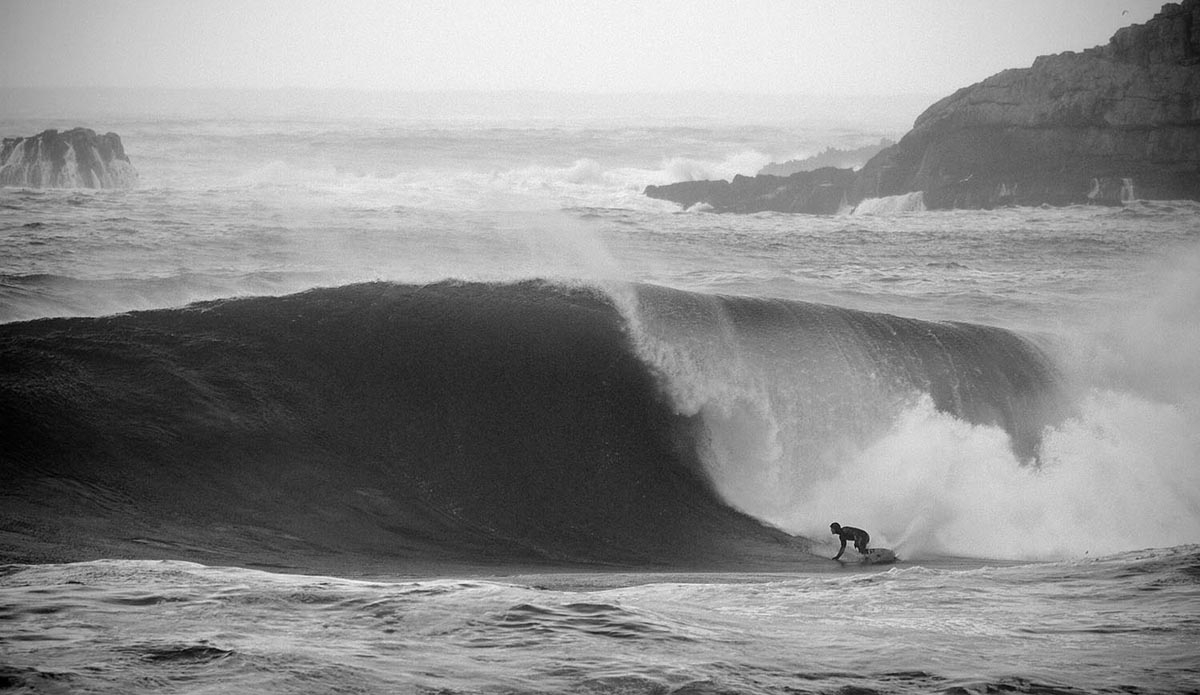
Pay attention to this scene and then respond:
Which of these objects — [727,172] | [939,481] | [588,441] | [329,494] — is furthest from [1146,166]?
[329,494]

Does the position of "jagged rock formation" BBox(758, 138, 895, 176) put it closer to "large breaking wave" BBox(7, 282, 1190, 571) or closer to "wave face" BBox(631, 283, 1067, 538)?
"wave face" BBox(631, 283, 1067, 538)

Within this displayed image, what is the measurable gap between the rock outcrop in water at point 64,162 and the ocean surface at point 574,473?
14.0 metres

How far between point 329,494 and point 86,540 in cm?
247

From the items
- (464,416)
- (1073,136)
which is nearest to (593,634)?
(464,416)

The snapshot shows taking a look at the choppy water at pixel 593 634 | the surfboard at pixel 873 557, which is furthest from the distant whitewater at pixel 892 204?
the choppy water at pixel 593 634

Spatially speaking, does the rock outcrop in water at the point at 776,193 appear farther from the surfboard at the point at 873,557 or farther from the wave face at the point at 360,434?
the surfboard at the point at 873,557

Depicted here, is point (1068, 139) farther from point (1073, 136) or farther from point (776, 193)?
point (776, 193)

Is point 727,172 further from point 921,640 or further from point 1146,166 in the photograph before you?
point 921,640

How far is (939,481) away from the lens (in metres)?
12.1

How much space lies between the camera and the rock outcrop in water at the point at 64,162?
39344mm

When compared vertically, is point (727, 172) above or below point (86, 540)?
above

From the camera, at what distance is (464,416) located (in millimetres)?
11773

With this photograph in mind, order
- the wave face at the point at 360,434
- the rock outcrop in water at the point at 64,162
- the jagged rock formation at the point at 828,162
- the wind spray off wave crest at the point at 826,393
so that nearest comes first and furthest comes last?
1. the wave face at the point at 360,434
2. the wind spray off wave crest at the point at 826,393
3. the rock outcrop in water at the point at 64,162
4. the jagged rock formation at the point at 828,162

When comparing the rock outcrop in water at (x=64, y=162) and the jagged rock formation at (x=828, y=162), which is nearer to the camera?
the rock outcrop in water at (x=64, y=162)
